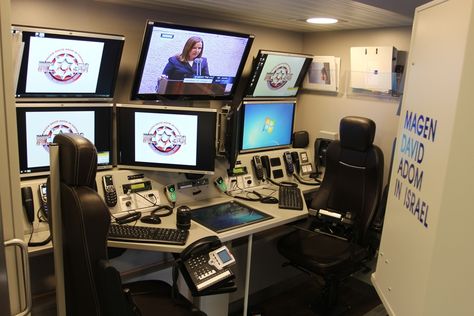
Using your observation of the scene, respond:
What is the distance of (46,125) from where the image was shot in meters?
2.13

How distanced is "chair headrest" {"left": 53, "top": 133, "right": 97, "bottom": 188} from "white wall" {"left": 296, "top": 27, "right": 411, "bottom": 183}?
2.36 metres

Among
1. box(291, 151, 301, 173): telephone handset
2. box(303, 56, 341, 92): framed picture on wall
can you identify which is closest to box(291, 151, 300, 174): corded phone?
box(291, 151, 301, 173): telephone handset

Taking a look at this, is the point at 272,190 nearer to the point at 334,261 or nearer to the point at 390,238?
the point at 334,261

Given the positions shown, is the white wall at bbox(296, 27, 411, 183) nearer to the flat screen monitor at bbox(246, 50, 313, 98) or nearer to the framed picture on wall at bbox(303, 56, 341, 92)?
the framed picture on wall at bbox(303, 56, 341, 92)

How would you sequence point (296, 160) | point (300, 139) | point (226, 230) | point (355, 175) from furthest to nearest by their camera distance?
point (300, 139) → point (296, 160) → point (355, 175) → point (226, 230)

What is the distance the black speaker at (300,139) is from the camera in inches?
138

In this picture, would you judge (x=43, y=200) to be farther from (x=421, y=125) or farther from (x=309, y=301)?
(x=309, y=301)

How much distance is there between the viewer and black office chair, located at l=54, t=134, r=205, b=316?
1.30 m

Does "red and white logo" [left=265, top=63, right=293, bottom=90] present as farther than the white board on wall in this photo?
Yes

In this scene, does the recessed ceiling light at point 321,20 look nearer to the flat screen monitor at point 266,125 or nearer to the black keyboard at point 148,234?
the flat screen monitor at point 266,125

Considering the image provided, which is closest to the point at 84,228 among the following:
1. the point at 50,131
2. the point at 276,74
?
the point at 50,131

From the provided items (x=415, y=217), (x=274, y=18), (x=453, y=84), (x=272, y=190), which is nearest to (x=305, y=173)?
(x=272, y=190)

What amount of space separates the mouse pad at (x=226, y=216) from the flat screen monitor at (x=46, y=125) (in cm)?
77

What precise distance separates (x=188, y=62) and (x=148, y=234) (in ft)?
3.85
